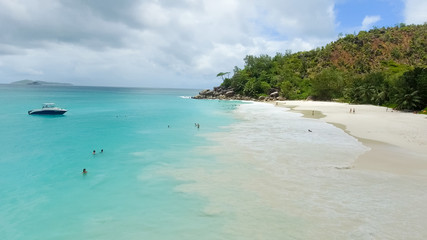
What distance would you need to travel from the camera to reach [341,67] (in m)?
152

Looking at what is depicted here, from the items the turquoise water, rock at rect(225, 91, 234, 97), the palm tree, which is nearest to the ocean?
the turquoise water

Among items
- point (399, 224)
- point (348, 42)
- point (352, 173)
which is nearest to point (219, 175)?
point (352, 173)

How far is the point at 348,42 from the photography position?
173125 mm

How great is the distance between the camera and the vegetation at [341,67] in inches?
4181

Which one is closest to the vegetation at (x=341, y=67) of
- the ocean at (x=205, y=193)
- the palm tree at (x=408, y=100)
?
the palm tree at (x=408, y=100)

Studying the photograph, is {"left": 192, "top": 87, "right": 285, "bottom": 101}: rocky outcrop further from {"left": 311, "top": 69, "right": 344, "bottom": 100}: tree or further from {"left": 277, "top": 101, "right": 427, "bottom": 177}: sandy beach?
{"left": 277, "top": 101, "right": 427, "bottom": 177}: sandy beach

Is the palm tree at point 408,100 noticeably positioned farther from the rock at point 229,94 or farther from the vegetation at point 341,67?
the rock at point 229,94

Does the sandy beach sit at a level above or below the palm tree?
below

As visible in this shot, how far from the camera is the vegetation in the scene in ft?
348

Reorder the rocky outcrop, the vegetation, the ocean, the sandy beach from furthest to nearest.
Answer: the rocky outcrop < the vegetation < the sandy beach < the ocean

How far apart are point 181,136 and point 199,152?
11.4 meters

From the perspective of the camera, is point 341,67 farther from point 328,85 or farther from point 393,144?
point 393,144

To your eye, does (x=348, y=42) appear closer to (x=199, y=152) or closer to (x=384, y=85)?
(x=384, y=85)

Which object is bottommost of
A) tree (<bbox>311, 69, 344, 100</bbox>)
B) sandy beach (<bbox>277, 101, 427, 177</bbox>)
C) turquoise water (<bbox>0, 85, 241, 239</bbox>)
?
turquoise water (<bbox>0, 85, 241, 239</bbox>)
